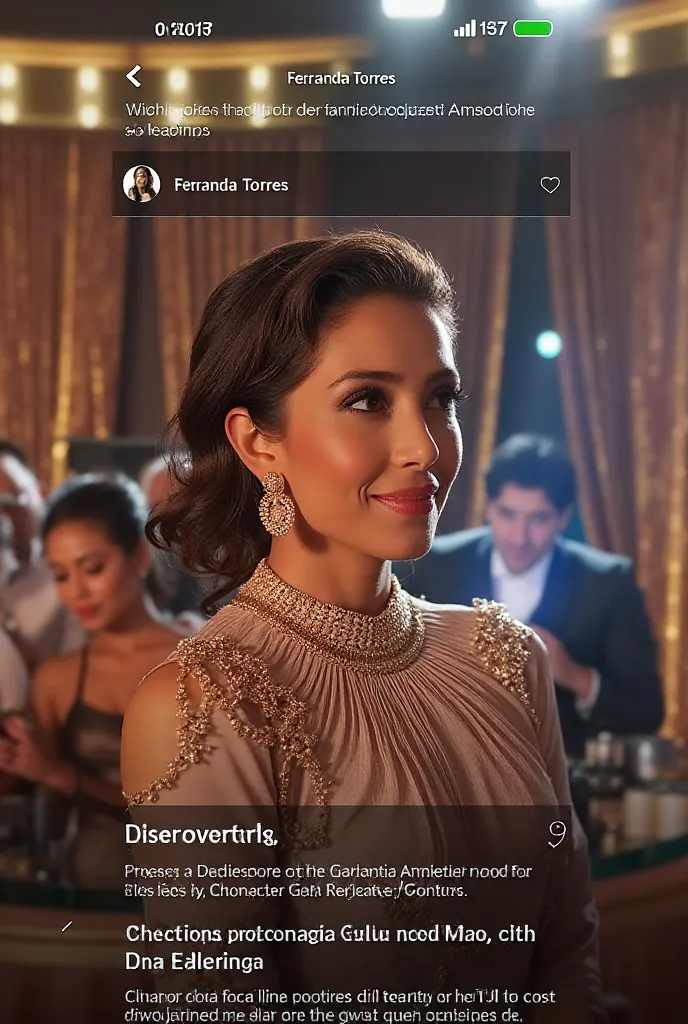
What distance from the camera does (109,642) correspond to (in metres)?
1.72

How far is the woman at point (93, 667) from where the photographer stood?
152cm

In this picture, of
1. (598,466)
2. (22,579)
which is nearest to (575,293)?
(598,466)

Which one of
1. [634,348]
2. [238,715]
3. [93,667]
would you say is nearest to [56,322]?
[93,667]

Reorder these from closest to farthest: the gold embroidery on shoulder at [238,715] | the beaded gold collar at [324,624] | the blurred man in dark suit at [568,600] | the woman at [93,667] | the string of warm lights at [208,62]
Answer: the gold embroidery on shoulder at [238,715] < the beaded gold collar at [324,624] < the string of warm lights at [208,62] < the woman at [93,667] < the blurred man in dark suit at [568,600]

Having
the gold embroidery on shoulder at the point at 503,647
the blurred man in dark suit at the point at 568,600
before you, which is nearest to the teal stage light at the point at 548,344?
the blurred man in dark suit at the point at 568,600

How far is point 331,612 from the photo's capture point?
97 cm

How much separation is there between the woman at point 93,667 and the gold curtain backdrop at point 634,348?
89 cm

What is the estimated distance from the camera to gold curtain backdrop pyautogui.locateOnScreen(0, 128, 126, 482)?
234 cm

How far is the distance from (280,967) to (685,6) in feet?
3.50

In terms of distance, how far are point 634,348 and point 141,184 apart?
4.18 feet

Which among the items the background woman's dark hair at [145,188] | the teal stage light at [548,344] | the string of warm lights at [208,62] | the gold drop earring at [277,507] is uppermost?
the string of warm lights at [208,62]

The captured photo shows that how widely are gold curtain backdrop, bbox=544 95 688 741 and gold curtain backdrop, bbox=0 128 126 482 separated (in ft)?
3.06

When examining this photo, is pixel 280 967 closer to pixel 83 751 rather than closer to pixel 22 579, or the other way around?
pixel 83 751

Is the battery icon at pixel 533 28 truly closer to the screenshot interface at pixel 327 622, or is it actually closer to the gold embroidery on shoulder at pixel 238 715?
the screenshot interface at pixel 327 622
